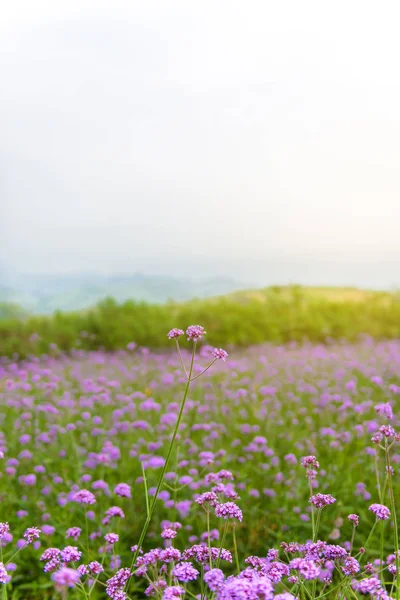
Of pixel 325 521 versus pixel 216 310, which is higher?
pixel 216 310

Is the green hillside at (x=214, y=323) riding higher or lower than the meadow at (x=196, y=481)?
higher

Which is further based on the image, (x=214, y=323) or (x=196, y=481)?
(x=214, y=323)

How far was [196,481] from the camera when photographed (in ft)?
13.3

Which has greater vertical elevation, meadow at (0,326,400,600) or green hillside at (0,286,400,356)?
green hillside at (0,286,400,356)

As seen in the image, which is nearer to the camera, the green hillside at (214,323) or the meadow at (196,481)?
the meadow at (196,481)

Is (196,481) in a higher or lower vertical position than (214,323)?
lower

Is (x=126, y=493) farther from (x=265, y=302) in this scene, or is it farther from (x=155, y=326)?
(x=265, y=302)

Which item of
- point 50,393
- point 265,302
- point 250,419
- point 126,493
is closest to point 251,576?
point 126,493

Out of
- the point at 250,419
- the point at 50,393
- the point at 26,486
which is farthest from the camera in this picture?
the point at 50,393

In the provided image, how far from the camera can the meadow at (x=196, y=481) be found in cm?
242

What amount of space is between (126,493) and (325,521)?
1.65 metres

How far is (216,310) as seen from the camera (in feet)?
38.8

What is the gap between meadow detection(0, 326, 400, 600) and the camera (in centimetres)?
242

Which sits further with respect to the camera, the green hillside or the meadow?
the green hillside
